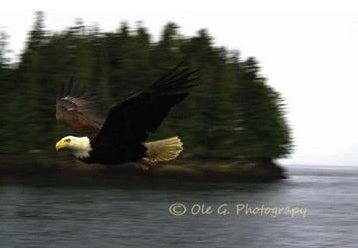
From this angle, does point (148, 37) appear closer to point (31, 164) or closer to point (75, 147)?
point (31, 164)

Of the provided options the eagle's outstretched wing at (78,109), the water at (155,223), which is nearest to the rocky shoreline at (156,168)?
the water at (155,223)

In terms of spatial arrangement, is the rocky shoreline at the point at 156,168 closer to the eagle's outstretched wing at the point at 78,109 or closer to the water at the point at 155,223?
the water at the point at 155,223

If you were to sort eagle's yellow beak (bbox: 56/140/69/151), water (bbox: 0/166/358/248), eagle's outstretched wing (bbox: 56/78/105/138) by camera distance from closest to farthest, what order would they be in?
eagle's yellow beak (bbox: 56/140/69/151) < eagle's outstretched wing (bbox: 56/78/105/138) < water (bbox: 0/166/358/248)

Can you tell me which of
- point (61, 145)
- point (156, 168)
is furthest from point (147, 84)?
point (61, 145)

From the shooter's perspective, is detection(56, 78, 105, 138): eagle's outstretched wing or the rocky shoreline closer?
detection(56, 78, 105, 138): eagle's outstretched wing

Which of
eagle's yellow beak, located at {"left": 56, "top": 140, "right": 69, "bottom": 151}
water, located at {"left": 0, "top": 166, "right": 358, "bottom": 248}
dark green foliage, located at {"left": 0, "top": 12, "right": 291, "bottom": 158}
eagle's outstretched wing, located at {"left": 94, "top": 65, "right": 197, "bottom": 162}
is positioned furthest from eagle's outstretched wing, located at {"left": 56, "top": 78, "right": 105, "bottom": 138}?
dark green foliage, located at {"left": 0, "top": 12, "right": 291, "bottom": 158}

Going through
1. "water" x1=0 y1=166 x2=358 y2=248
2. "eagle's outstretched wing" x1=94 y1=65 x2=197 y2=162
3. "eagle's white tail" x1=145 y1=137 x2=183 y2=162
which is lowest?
"water" x1=0 y1=166 x2=358 y2=248

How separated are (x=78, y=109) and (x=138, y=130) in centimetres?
266

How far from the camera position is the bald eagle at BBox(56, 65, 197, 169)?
299 inches

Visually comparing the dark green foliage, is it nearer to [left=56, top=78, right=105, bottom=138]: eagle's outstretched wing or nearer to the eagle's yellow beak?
[left=56, top=78, right=105, bottom=138]: eagle's outstretched wing

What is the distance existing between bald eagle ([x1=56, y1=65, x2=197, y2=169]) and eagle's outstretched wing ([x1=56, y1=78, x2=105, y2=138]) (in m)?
1.28

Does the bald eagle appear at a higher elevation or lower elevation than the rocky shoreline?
higher

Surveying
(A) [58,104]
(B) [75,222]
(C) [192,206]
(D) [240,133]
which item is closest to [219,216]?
(C) [192,206]

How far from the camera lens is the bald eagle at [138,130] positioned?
7594 mm
